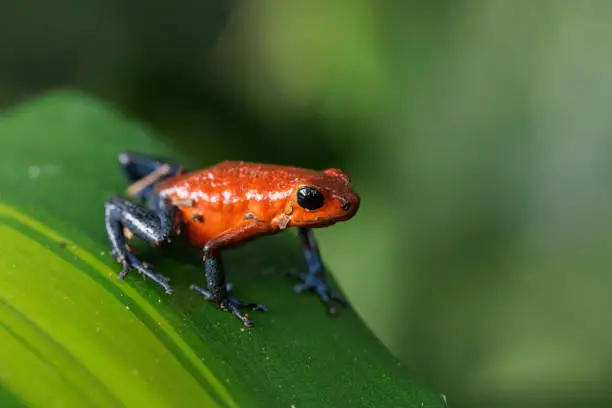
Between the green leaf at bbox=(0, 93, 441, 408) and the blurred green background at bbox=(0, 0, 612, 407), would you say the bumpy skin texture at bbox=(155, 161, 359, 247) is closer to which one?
the green leaf at bbox=(0, 93, 441, 408)

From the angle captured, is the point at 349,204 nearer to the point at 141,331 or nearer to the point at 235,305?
the point at 235,305

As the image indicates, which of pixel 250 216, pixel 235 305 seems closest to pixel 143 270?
pixel 235 305

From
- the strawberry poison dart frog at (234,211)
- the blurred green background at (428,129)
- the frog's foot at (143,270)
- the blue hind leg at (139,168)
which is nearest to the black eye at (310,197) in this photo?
the strawberry poison dart frog at (234,211)

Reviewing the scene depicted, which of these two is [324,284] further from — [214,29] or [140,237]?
[214,29]

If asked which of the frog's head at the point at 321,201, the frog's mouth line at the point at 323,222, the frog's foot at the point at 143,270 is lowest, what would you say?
the frog's foot at the point at 143,270

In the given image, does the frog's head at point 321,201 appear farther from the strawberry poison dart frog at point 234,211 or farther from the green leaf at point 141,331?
the green leaf at point 141,331

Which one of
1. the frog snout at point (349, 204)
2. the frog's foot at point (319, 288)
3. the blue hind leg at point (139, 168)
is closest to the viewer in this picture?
the frog snout at point (349, 204)
